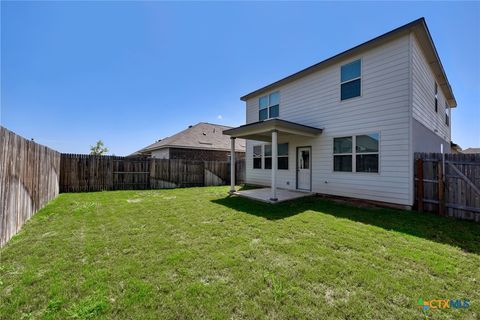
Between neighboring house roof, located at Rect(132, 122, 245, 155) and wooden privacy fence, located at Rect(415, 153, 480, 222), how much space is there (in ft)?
45.6

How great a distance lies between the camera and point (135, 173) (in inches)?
472

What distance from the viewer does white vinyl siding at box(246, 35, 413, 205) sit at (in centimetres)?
634

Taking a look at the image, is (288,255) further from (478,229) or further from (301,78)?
(301,78)

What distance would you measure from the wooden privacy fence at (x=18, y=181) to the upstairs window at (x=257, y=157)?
9241mm

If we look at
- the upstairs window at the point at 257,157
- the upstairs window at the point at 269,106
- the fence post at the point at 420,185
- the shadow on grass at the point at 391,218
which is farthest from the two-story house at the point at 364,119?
the upstairs window at the point at 257,157

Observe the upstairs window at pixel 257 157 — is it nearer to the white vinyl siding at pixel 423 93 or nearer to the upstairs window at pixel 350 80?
the upstairs window at pixel 350 80

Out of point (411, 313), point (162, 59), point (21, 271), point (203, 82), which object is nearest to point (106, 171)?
point (162, 59)

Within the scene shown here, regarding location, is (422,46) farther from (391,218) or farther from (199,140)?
(199,140)

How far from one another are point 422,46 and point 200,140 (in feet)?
48.5

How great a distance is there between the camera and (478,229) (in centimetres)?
457

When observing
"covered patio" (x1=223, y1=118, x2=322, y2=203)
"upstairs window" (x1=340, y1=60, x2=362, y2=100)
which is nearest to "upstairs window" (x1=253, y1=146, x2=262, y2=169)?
"covered patio" (x1=223, y1=118, x2=322, y2=203)

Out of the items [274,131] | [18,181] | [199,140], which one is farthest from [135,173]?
[274,131]

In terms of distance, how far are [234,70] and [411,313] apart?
13065 millimetres

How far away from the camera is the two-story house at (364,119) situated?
635 cm
